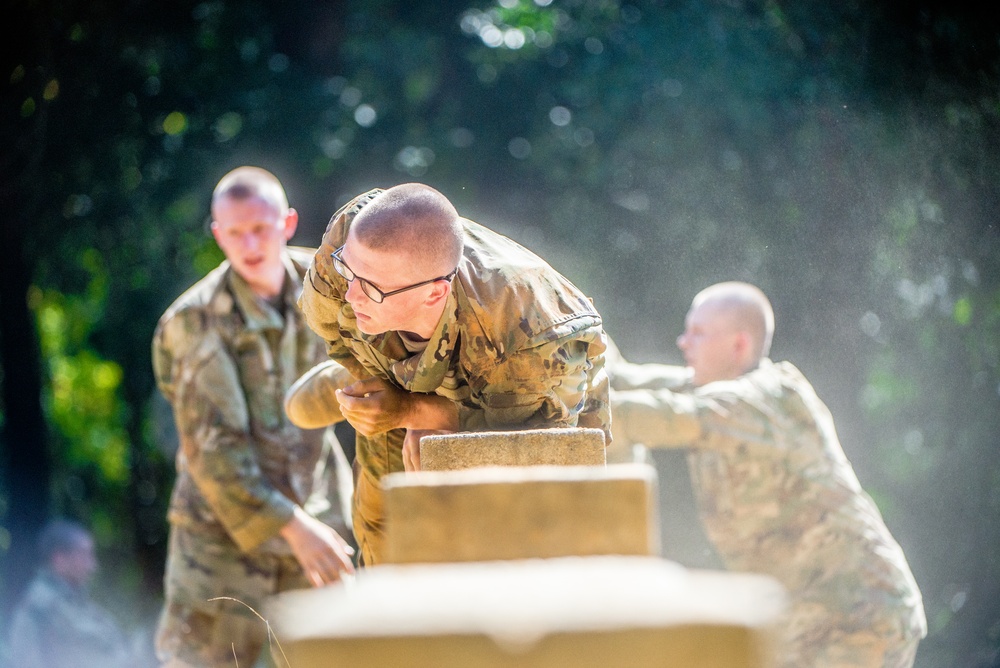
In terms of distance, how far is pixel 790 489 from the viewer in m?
4.32

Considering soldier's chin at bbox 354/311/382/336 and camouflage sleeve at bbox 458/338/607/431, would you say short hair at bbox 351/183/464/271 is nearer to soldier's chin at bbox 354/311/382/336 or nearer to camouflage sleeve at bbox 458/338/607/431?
soldier's chin at bbox 354/311/382/336

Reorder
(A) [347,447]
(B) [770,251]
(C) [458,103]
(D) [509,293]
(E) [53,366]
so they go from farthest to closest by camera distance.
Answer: (E) [53,366], (C) [458,103], (B) [770,251], (A) [347,447], (D) [509,293]

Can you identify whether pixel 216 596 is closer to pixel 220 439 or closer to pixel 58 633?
pixel 220 439

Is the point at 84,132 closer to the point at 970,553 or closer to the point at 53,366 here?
the point at 53,366

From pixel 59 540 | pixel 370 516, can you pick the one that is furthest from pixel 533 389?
pixel 59 540

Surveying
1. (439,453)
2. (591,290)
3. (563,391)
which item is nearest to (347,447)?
(591,290)

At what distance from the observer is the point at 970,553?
256 inches

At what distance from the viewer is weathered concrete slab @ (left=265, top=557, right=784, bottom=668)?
1.09m

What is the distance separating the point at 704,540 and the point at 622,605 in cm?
545

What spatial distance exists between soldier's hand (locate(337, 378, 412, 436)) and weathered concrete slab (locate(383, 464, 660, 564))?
3.74ft

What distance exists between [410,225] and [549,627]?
5.50 feet

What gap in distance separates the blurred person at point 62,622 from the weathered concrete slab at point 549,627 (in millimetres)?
5477

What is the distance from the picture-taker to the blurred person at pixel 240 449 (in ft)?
14.3

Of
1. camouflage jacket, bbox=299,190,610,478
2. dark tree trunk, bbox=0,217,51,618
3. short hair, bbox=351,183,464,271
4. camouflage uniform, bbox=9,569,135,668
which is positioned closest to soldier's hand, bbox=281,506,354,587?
camouflage jacket, bbox=299,190,610,478
